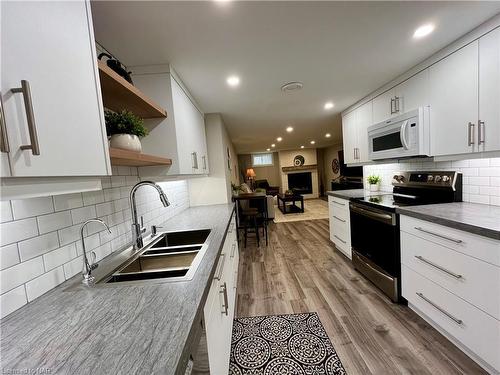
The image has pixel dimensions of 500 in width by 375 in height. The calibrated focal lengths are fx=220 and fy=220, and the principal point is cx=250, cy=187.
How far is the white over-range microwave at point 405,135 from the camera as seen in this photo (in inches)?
80.2

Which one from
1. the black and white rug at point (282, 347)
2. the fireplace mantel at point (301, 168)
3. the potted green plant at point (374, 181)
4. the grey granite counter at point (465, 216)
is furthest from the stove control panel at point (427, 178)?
the fireplace mantel at point (301, 168)

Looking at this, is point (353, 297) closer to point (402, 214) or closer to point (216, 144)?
point (402, 214)

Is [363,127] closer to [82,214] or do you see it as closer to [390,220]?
[390,220]

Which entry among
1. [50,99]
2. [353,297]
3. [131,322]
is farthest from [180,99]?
[353,297]

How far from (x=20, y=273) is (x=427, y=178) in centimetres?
305

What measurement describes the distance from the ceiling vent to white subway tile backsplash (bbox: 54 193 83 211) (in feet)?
6.94

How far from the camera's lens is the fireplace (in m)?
10.0

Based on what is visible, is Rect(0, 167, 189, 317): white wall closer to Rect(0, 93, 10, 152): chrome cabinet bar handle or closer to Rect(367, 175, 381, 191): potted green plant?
Rect(0, 93, 10, 152): chrome cabinet bar handle

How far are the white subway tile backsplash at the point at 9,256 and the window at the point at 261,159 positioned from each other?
1035 cm

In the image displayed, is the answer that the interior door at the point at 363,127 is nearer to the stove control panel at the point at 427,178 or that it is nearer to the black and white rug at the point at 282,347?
the stove control panel at the point at 427,178

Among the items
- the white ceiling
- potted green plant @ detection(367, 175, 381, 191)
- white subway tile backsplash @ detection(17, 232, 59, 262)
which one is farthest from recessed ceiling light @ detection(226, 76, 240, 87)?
potted green plant @ detection(367, 175, 381, 191)

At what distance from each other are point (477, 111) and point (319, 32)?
1.31 m

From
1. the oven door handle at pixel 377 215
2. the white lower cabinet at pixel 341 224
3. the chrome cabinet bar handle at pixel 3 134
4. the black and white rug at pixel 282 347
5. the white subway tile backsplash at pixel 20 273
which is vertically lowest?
the black and white rug at pixel 282 347

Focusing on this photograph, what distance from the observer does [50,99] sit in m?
0.63
